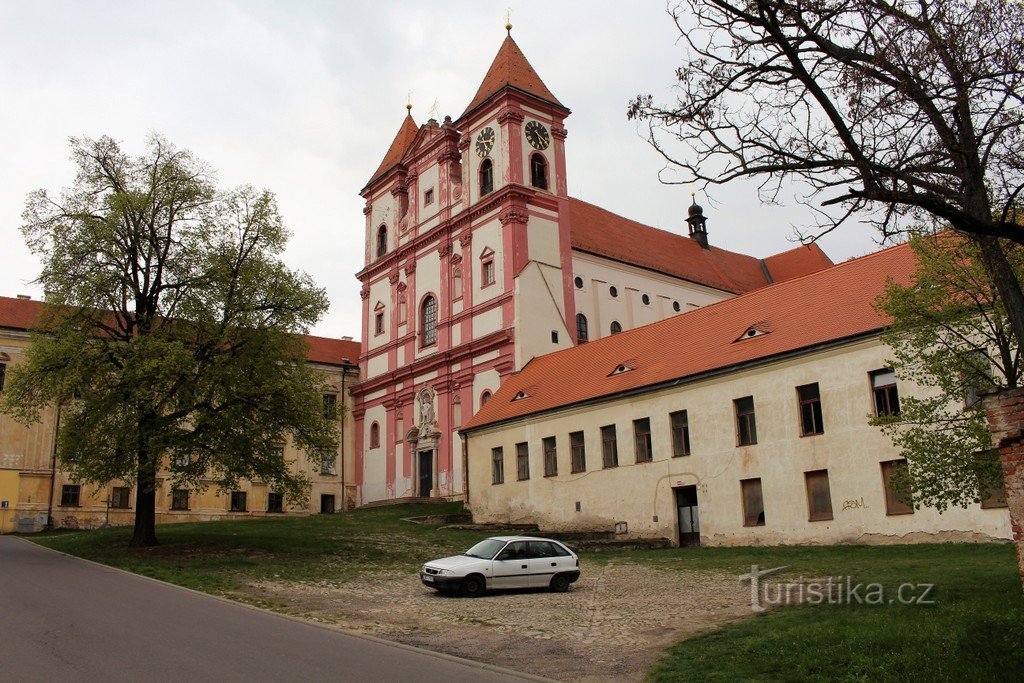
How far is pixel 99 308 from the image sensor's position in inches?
1080

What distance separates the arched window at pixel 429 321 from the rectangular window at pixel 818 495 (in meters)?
27.5

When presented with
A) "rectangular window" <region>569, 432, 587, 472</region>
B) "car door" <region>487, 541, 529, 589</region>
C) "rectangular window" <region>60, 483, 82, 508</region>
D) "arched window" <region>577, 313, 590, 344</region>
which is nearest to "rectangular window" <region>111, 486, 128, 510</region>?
"rectangular window" <region>60, 483, 82, 508</region>

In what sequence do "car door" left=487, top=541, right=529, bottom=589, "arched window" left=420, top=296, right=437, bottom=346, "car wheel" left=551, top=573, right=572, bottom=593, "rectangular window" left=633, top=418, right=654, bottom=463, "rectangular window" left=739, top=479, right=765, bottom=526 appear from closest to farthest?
1. "car door" left=487, top=541, right=529, bottom=589
2. "car wheel" left=551, top=573, right=572, bottom=593
3. "rectangular window" left=739, top=479, right=765, bottom=526
4. "rectangular window" left=633, top=418, right=654, bottom=463
5. "arched window" left=420, top=296, right=437, bottom=346

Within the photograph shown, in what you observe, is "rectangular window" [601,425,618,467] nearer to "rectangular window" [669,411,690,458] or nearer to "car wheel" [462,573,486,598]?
"rectangular window" [669,411,690,458]

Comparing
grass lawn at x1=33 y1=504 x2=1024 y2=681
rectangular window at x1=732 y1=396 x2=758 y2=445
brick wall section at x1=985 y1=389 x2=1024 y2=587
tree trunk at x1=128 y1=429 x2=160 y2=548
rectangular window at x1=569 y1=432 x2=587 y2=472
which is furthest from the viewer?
rectangular window at x1=569 y1=432 x2=587 y2=472

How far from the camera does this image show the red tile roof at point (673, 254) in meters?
51.2

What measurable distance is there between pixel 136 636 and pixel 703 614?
8.87 m

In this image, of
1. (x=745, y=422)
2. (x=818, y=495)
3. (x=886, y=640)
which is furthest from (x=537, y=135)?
(x=886, y=640)

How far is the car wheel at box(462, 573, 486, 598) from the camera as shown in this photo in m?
18.9

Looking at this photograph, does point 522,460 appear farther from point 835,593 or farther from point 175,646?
point 175,646

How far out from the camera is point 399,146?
188ft

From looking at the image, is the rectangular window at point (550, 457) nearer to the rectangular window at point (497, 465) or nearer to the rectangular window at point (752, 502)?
the rectangular window at point (497, 465)

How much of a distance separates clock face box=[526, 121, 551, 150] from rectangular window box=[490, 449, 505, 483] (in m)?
18.7

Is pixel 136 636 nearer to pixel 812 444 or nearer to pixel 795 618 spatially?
pixel 795 618
